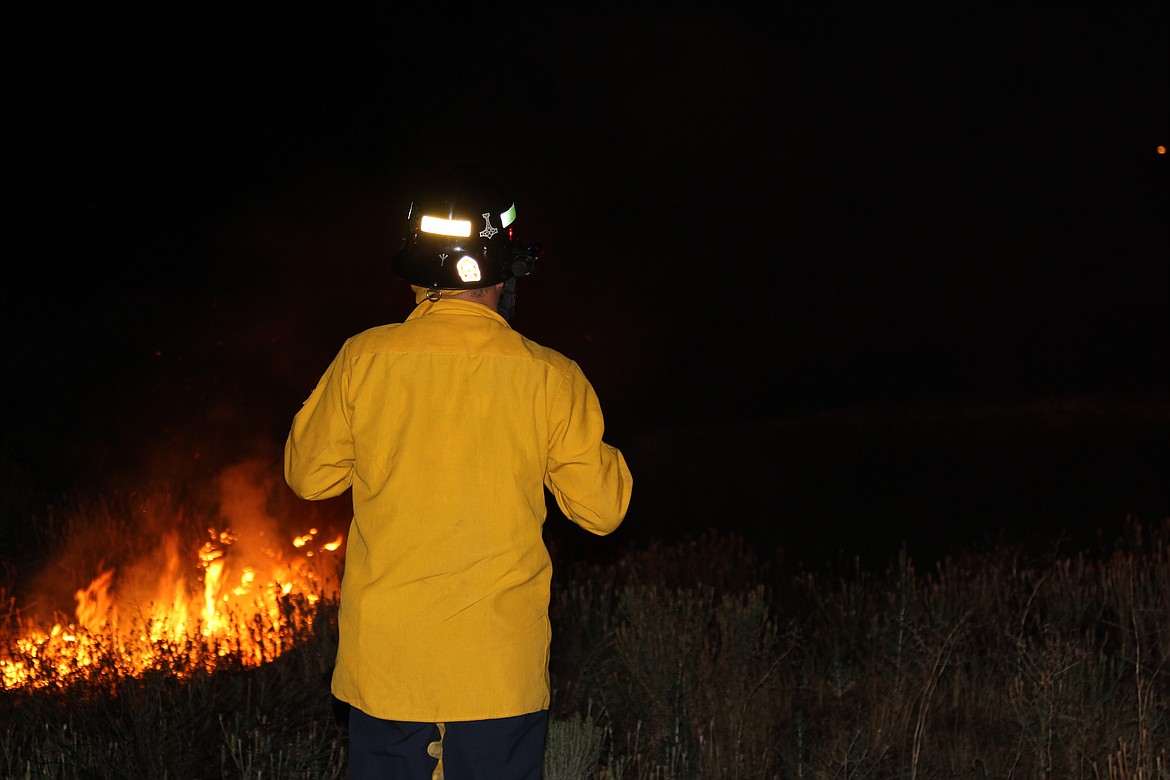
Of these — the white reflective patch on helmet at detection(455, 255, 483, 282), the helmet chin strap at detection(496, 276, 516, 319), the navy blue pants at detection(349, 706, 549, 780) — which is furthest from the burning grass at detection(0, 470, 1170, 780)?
the white reflective patch on helmet at detection(455, 255, 483, 282)

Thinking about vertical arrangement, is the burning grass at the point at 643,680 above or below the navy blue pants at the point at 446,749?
above

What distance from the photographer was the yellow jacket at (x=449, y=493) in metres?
2.73

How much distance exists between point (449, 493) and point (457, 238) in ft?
2.22

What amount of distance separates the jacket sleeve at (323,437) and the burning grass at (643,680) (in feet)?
5.77

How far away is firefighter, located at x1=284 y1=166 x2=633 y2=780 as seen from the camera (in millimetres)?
2734

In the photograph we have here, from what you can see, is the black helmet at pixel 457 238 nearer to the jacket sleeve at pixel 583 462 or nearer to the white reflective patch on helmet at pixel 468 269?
the white reflective patch on helmet at pixel 468 269

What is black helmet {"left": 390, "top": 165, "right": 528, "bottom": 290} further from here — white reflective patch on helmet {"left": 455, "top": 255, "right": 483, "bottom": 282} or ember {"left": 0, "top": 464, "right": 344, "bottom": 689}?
ember {"left": 0, "top": 464, "right": 344, "bottom": 689}

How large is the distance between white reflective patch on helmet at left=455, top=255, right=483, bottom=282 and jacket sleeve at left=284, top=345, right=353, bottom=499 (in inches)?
14.0

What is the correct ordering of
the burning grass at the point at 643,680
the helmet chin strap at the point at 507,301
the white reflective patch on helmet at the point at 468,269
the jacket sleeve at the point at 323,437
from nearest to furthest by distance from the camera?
the jacket sleeve at the point at 323,437
the white reflective patch on helmet at the point at 468,269
the helmet chin strap at the point at 507,301
the burning grass at the point at 643,680

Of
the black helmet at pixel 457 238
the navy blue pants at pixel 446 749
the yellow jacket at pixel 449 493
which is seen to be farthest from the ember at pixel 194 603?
the black helmet at pixel 457 238

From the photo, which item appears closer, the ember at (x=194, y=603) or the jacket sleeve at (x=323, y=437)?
the jacket sleeve at (x=323, y=437)

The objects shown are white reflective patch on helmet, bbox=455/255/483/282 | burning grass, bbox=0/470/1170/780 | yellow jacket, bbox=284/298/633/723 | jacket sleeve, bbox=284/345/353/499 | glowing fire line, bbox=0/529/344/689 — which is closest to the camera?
yellow jacket, bbox=284/298/633/723

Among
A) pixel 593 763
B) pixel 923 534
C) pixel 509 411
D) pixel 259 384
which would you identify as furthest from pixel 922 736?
pixel 259 384

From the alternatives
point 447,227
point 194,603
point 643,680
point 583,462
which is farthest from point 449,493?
point 194,603
